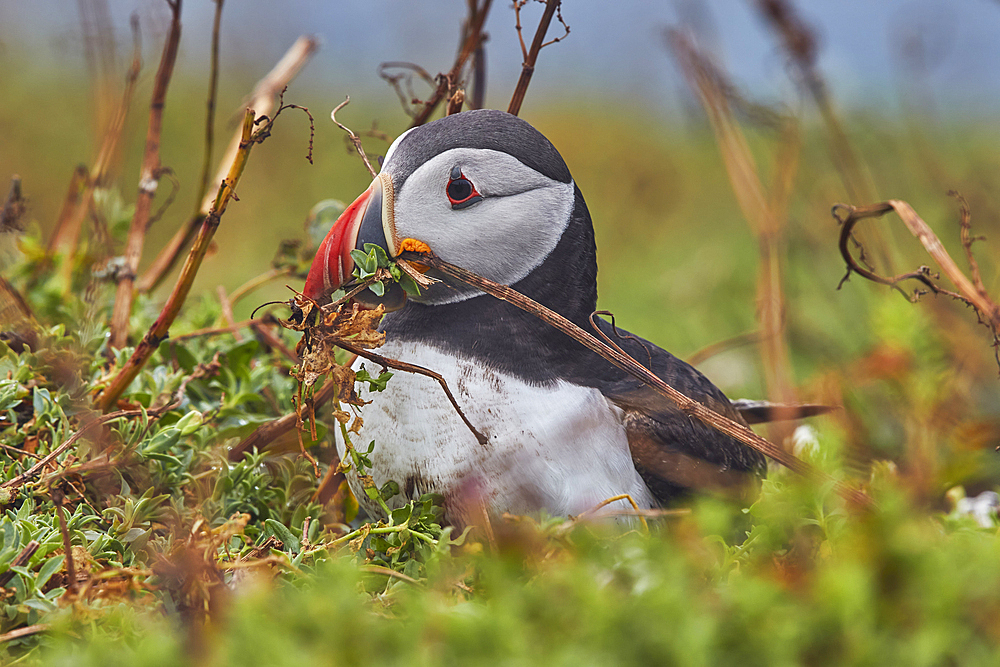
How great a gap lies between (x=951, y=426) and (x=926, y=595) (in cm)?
159

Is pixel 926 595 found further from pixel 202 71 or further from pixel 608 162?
pixel 202 71

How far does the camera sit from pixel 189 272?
140 centimetres

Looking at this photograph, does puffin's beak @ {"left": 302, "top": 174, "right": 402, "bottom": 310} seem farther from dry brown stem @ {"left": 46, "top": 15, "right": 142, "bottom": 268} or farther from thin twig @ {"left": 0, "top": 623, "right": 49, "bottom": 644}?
dry brown stem @ {"left": 46, "top": 15, "right": 142, "bottom": 268}

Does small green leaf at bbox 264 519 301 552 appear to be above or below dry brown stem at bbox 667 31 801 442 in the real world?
below

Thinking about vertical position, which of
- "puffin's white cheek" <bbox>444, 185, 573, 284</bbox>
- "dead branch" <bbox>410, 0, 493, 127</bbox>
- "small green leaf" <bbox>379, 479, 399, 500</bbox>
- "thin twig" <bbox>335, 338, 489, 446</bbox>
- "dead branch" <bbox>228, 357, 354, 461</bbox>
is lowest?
"dead branch" <bbox>228, 357, 354, 461</bbox>

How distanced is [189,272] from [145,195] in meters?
0.66

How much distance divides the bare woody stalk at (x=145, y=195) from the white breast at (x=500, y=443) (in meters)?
0.83

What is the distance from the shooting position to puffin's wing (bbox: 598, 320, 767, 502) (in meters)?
1.34

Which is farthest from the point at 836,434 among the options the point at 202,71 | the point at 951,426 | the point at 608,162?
the point at 202,71

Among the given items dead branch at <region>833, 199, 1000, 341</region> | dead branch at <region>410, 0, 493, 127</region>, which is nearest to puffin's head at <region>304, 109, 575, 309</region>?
dead branch at <region>410, 0, 493, 127</region>

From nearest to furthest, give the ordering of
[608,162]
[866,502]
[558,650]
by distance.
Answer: [558,650]
[866,502]
[608,162]

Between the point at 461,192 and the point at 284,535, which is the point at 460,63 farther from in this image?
the point at 284,535

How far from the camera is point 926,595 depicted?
2.62ft

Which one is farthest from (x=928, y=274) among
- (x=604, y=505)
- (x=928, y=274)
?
(x=604, y=505)
